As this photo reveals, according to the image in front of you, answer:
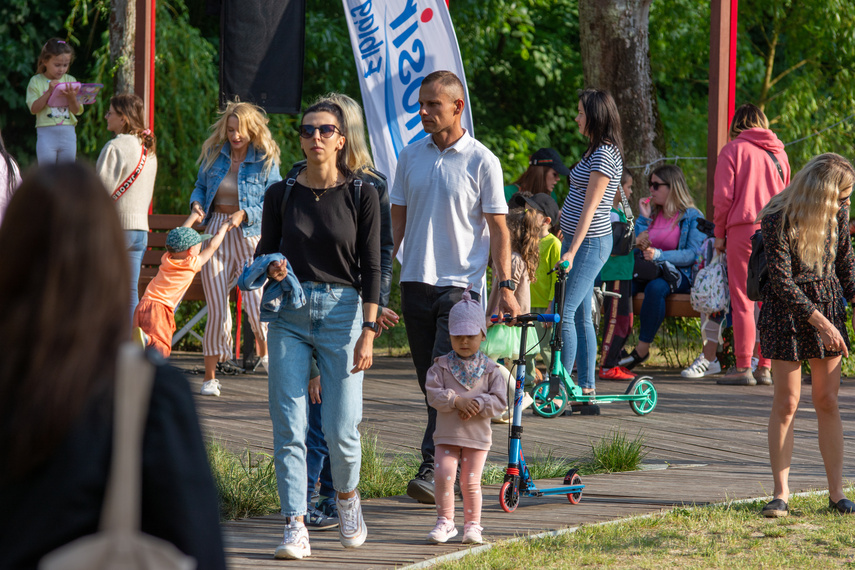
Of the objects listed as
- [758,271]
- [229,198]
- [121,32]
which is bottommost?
[758,271]

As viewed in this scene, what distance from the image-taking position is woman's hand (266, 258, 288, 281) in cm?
448

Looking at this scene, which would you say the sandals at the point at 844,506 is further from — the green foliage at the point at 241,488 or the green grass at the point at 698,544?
the green foliage at the point at 241,488

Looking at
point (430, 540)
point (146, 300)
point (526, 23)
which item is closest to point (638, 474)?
point (430, 540)

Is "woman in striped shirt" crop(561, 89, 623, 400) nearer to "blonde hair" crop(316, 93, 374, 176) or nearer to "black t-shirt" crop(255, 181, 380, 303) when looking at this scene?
"blonde hair" crop(316, 93, 374, 176)

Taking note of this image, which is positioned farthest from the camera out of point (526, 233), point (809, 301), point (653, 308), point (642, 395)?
point (653, 308)

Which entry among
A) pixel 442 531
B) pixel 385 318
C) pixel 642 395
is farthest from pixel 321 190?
pixel 642 395

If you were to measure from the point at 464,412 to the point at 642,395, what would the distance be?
143 inches

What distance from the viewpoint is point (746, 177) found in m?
9.62

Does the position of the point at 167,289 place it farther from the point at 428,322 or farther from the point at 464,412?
the point at 464,412

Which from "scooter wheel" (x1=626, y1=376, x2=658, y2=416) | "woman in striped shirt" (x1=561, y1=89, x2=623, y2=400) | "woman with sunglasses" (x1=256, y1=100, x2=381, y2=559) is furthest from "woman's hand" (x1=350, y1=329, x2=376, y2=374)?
"scooter wheel" (x1=626, y1=376, x2=658, y2=416)

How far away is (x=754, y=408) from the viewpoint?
8.71 meters

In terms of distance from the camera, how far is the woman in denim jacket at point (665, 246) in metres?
10.8

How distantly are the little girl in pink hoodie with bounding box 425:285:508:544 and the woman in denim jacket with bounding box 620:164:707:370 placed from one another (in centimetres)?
611

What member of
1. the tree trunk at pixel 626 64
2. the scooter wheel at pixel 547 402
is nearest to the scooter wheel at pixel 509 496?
the scooter wheel at pixel 547 402
